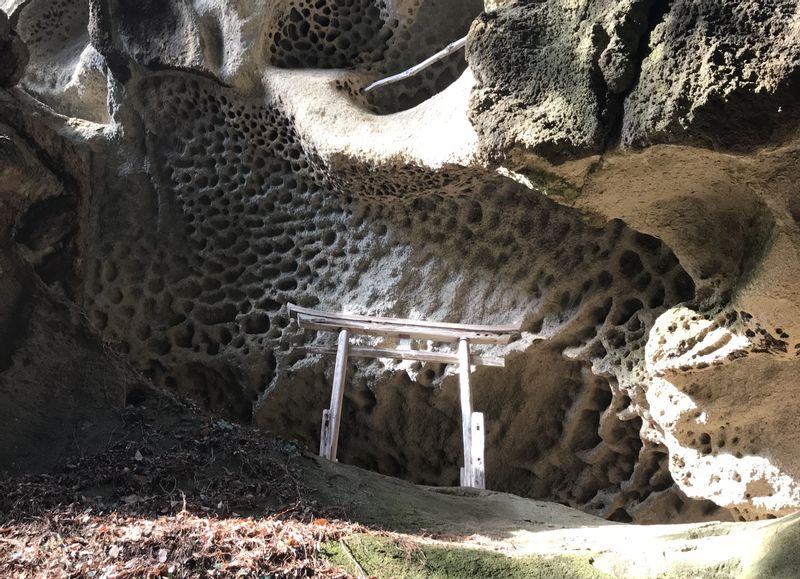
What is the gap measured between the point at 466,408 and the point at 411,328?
634 millimetres

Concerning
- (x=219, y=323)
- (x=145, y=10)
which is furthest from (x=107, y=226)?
(x=145, y=10)

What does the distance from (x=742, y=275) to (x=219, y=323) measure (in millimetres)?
3952

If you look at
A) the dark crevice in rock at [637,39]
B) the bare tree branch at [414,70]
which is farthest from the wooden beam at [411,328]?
the dark crevice in rock at [637,39]

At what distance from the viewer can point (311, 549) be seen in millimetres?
3217

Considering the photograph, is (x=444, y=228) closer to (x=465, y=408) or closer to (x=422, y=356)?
(x=422, y=356)

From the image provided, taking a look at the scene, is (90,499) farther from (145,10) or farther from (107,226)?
(145,10)

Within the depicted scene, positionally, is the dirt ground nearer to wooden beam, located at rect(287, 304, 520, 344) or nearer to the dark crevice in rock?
wooden beam, located at rect(287, 304, 520, 344)

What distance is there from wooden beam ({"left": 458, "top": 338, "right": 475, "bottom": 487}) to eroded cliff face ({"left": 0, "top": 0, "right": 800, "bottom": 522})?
0.49 meters

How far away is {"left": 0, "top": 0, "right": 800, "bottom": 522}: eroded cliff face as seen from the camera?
11.6 ft

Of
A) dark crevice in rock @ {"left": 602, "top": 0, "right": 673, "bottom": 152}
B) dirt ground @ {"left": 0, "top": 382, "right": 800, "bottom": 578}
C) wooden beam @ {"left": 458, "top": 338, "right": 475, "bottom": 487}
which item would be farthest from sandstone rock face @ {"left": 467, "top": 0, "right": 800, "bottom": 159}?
wooden beam @ {"left": 458, "top": 338, "right": 475, "bottom": 487}

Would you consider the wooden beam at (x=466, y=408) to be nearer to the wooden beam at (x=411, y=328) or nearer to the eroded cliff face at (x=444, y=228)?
the wooden beam at (x=411, y=328)

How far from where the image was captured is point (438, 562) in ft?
10.7

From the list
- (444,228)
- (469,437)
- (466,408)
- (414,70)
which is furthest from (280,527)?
(414,70)

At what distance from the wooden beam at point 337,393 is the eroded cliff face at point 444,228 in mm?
648
